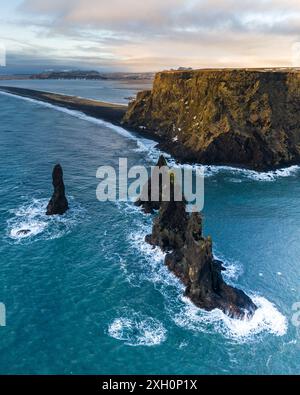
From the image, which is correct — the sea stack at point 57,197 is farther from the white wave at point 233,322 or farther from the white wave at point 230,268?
the white wave at point 233,322

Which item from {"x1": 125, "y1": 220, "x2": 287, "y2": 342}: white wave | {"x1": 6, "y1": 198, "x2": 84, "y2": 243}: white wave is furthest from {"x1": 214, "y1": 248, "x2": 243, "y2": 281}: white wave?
{"x1": 6, "y1": 198, "x2": 84, "y2": 243}: white wave

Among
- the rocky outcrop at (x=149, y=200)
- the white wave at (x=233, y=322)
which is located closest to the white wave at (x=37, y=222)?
the rocky outcrop at (x=149, y=200)

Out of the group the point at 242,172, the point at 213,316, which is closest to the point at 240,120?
the point at 242,172

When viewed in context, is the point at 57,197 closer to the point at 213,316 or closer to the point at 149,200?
the point at 149,200

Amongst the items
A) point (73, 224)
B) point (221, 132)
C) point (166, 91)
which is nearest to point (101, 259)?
point (73, 224)

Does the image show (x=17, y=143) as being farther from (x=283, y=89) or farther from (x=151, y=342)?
(x=151, y=342)

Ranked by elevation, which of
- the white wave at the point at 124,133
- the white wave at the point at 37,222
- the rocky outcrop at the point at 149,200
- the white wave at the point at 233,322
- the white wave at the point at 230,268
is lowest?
the white wave at the point at 233,322
